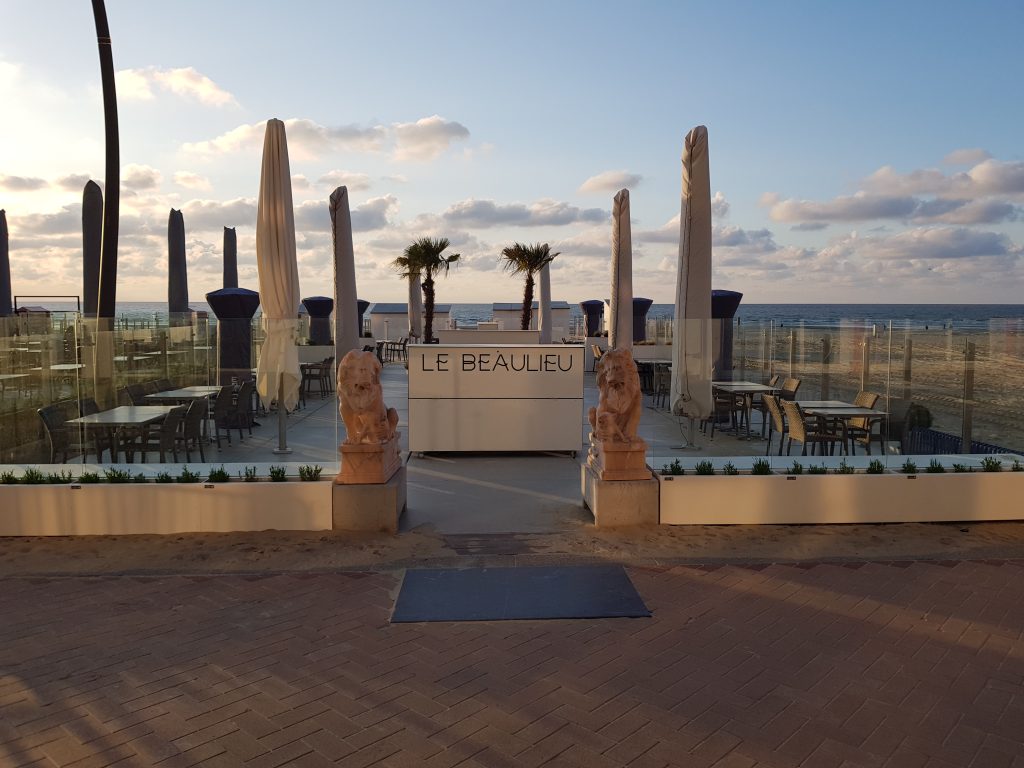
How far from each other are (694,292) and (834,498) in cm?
251

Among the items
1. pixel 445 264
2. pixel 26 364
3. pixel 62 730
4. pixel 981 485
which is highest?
pixel 445 264

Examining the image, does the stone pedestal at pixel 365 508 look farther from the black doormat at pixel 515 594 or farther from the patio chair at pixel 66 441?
the patio chair at pixel 66 441

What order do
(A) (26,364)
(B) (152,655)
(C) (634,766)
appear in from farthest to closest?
(A) (26,364)
(B) (152,655)
(C) (634,766)

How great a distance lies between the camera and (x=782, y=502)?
20.9ft

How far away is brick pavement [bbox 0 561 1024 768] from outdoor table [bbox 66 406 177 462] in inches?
74.7

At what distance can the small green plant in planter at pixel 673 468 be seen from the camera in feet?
21.3

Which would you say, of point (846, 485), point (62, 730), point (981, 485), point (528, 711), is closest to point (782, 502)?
point (846, 485)

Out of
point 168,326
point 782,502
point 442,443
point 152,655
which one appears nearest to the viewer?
point 152,655

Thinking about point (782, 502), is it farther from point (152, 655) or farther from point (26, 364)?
point (26, 364)

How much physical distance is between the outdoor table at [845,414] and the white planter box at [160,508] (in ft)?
15.8

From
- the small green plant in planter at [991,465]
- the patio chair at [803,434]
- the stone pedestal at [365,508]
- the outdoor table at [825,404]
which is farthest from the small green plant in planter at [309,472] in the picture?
the small green plant in planter at [991,465]

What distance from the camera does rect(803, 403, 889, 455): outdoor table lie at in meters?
7.23

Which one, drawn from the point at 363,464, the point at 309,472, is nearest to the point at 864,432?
the point at 363,464

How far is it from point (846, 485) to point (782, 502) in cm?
57
